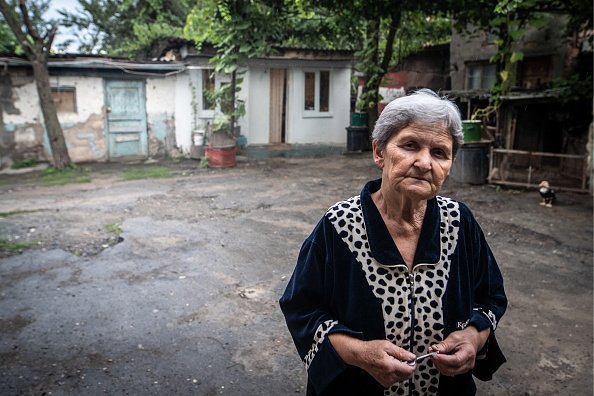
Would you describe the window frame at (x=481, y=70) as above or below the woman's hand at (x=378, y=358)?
above

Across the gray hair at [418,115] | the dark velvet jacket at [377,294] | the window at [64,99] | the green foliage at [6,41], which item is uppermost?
the green foliage at [6,41]

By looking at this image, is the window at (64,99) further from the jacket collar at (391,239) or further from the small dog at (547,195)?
the jacket collar at (391,239)

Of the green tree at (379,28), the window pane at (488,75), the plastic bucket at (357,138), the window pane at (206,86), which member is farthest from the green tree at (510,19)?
the window pane at (206,86)

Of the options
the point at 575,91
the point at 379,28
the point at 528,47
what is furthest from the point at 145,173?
the point at 528,47

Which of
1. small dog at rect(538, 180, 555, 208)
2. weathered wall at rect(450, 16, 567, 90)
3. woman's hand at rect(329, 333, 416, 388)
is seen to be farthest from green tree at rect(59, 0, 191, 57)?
woman's hand at rect(329, 333, 416, 388)

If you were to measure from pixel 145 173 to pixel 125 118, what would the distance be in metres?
3.03

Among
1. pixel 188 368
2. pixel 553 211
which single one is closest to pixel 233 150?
pixel 553 211

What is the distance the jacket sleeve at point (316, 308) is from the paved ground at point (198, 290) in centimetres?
176

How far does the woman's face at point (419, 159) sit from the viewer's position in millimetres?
1778

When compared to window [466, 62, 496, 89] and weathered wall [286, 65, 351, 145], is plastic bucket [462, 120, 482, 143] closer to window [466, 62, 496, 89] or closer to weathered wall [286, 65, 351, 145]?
window [466, 62, 496, 89]

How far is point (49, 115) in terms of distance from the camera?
1248 cm

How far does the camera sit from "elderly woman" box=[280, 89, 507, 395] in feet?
5.82

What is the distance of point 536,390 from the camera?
3447 millimetres

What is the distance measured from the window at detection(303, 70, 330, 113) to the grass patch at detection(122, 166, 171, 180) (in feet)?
20.8
